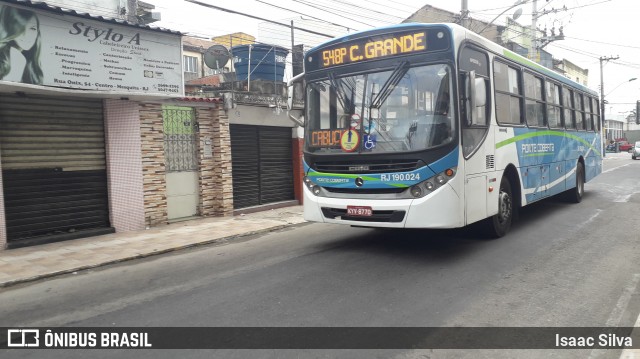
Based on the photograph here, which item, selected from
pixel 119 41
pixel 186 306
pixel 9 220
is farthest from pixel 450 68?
pixel 9 220

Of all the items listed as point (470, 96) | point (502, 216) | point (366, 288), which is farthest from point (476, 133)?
point (366, 288)

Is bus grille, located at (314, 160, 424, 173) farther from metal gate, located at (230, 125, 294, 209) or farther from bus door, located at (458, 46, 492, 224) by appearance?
metal gate, located at (230, 125, 294, 209)

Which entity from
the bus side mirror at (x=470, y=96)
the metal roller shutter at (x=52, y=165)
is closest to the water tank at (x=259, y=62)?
the metal roller shutter at (x=52, y=165)

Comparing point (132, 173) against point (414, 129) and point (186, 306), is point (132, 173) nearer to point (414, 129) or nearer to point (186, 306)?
point (186, 306)

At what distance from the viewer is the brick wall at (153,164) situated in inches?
407

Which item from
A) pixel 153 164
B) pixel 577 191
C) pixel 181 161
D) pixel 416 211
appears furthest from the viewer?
pixel 577 191

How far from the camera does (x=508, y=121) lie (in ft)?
25.7

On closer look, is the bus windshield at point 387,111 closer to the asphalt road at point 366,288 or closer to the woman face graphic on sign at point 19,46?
the asphalt road at point 366,288

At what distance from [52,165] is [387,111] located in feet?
22.3

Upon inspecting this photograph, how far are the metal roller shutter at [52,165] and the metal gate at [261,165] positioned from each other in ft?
11.8

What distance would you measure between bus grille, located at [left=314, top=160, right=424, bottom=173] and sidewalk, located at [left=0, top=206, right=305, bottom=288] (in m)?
3.38

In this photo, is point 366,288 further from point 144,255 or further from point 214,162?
point 214,162

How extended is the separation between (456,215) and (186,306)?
11.8 feet

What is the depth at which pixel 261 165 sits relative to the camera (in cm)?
1327
